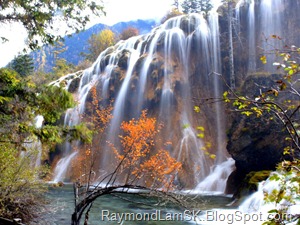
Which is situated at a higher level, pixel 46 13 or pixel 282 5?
pixel 282 5

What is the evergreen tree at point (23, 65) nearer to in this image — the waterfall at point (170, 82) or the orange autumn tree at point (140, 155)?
the waterfall at point (170, 82)

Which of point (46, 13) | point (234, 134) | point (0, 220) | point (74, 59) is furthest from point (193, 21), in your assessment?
point (74, 59)

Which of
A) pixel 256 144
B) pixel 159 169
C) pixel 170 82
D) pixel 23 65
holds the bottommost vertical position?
pixel 159 169

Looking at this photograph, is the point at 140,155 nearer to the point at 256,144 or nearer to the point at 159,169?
the point at 159,169

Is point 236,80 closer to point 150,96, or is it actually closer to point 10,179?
point 150,96

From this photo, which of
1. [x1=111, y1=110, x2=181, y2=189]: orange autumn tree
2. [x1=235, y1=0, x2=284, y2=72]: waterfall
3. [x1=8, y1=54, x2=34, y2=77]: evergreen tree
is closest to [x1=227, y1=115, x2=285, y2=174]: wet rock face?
[x1=111, y1=110, x2=181, y2=189]: orange autumn tree

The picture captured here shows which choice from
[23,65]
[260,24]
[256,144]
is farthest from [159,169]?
[23,65]

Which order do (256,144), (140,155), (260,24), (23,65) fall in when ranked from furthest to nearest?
(23,65) < (260,24) < (256,144) < (140,155)

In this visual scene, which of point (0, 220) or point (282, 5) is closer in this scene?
point (0, 220)

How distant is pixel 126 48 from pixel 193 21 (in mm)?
8342

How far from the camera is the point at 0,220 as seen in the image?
17.3 feet

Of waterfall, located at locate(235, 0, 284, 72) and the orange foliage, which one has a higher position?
waterfall, located at locate(235, 0, 284, 72)

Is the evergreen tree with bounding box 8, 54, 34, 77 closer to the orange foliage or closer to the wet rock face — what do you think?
the orange foliage

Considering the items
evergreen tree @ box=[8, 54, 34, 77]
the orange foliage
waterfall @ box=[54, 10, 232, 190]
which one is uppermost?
evergreen tree @ box=[8, 54, 34, 77]
